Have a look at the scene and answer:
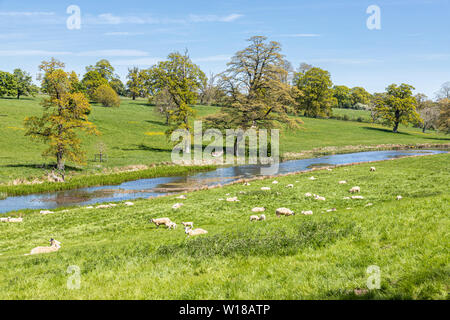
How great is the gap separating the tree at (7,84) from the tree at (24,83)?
149 inches

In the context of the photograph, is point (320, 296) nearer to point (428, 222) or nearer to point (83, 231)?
point (428, 222)

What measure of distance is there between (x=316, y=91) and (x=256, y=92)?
69.0 meters

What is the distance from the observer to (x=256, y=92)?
182ft

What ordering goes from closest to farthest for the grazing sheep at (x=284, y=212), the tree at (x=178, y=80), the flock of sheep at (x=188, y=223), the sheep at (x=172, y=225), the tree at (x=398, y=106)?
1. the flock of sheep at (x=188, y=223)
2. the sheep at (x=172, y=225)
3. the grazing sheep at (x=284, y=212)
4. the tree at (x=178, y=80)
5. the tree at (x=398, y=106)

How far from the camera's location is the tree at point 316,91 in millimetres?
116750

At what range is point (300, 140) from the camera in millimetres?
79250

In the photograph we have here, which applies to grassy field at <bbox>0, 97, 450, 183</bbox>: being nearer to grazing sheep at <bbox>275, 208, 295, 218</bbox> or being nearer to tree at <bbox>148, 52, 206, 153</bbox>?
tree at <bbox>148, 52, 206, 153</bbox>

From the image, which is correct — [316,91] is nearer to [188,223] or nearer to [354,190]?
[354,190]

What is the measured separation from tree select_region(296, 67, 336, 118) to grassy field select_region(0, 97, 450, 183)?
34.5ft

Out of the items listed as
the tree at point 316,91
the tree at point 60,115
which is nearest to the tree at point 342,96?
the tree at point 316,91

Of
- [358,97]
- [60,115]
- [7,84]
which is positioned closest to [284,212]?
[60,115]

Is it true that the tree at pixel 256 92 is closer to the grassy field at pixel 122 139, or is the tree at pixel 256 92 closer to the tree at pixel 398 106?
the grassy field at pixel 122 139

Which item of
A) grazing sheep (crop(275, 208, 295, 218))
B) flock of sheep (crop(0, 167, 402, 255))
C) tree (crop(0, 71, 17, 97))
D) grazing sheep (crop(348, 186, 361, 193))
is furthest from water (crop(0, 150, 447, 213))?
tree (crop(0, 71, 17, 97))

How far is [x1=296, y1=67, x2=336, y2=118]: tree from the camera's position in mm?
116750
